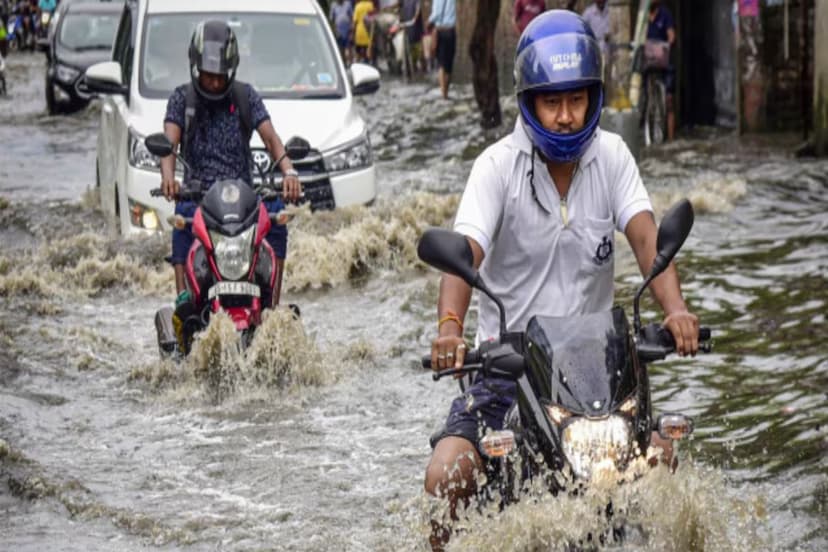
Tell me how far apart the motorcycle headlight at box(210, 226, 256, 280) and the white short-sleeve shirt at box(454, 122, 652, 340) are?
13.7ft

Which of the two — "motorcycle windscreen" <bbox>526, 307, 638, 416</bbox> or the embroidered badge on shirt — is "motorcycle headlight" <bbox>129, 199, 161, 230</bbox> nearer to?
the embroidered badge on shirt

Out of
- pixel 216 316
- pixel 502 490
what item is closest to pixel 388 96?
pixel 216 316

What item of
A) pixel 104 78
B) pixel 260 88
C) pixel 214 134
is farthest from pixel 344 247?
pixel 214 134

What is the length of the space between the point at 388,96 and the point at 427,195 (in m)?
17.0

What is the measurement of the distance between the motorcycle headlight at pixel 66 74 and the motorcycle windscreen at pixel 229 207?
2184cm

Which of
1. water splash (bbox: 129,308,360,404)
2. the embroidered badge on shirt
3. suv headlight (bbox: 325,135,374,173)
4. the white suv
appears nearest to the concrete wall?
the white suv

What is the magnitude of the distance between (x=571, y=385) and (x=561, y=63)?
0.97 metres

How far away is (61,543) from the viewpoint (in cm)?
696

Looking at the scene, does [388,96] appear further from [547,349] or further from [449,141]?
[547,349]

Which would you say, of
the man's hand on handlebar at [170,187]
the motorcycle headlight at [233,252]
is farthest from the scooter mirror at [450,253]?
the man's hand on handlebar at [170,187]

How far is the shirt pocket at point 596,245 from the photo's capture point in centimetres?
527

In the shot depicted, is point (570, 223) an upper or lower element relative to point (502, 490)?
upper

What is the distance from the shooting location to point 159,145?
912 cm

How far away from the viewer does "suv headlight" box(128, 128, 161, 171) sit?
13.0 metres
